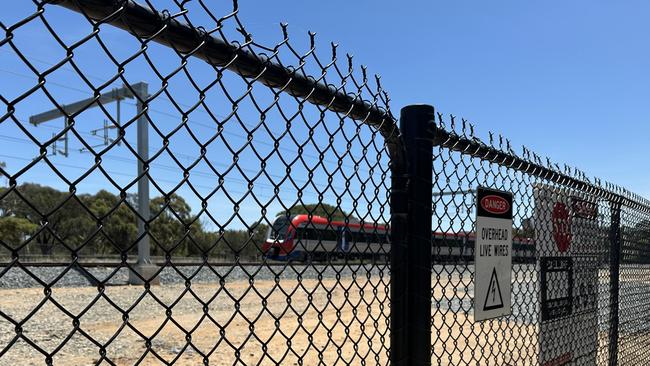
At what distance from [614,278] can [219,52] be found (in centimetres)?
492

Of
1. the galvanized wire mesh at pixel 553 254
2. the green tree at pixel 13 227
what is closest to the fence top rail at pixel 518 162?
the galvanized wire mesh at pixel 553 254

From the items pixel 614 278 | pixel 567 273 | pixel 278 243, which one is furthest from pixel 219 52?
pixel 614 278

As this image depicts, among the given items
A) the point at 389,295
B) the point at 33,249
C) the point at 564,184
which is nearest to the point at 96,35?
the point at 389,295

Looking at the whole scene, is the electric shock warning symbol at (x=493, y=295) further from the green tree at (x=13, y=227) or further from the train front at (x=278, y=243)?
the green tree at (x=13, y=227)

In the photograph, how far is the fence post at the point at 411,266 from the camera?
2475mm

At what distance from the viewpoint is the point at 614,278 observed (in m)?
5.21

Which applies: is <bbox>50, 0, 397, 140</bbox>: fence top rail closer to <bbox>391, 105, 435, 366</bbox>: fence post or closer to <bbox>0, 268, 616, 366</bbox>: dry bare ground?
<bbox>391, 105, 435, 366</bbox>: fence post

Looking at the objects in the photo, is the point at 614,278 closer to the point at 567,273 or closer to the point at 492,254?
the point at 567,273

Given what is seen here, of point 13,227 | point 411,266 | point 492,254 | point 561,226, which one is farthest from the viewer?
point 13,227

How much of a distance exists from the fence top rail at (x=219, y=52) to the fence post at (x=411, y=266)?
12.8 inches

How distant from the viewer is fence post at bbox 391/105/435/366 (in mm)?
2475

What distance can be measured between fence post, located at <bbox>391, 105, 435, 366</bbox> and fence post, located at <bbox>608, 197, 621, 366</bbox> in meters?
3.56

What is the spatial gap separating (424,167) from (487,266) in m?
0.85

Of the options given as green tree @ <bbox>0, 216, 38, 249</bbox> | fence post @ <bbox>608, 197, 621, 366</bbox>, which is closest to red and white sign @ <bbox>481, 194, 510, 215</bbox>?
fence post @ <bbox>608, 197, 621, 366</bbox>
